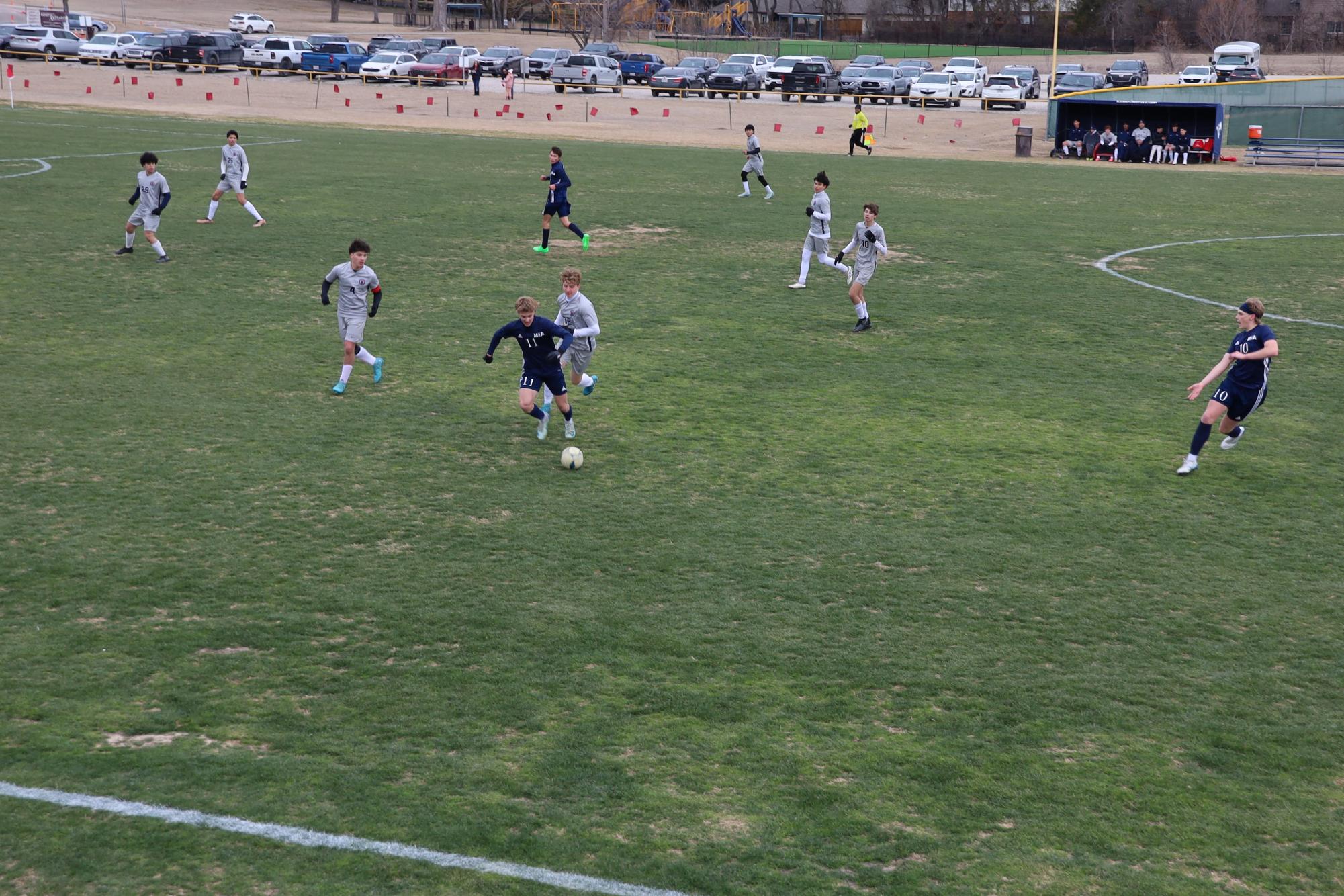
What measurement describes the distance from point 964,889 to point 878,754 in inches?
52.9

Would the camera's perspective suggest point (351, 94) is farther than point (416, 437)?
Yes

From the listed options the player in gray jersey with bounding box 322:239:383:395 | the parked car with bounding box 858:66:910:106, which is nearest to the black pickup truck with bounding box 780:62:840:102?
the parked car with bounding box 858:66:910:106

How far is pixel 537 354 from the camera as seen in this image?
13.0 m

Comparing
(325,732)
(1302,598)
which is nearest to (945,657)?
(1302,598)

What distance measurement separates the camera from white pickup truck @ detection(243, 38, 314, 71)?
71625 millimetres

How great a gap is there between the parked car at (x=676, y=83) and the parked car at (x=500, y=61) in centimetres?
922

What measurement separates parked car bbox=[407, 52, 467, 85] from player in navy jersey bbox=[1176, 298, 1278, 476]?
200ft

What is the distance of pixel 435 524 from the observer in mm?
11297

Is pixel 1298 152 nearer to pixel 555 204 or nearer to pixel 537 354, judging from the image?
pixel 555 204

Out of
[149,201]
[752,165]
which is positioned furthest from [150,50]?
[149,201]

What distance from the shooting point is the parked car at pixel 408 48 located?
2832 inches

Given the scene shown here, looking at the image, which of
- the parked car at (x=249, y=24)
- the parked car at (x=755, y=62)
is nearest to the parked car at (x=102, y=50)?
the parked car at (x=249, y=24)

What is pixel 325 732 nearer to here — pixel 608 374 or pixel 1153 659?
pixel 1153 659

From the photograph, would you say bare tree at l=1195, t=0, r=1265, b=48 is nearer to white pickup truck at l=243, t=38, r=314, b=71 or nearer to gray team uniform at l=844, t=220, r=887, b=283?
white pickup truck at l=243, t=38, r=314, b=71
